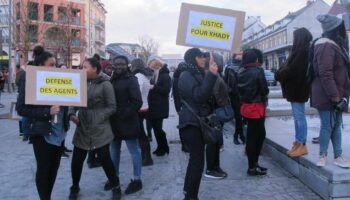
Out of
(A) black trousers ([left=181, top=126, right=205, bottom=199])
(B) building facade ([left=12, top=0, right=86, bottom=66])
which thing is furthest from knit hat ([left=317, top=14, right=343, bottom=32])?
(B) building facade ([left=12, top=0, right=86, bottom=66])

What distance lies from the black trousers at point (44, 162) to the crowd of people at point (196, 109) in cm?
1

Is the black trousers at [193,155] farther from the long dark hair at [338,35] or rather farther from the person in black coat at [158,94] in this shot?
the person in black coat at [158,94]

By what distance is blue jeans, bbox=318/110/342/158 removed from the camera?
5.11m

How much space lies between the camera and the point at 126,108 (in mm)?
5477

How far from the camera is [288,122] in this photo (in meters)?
9.72

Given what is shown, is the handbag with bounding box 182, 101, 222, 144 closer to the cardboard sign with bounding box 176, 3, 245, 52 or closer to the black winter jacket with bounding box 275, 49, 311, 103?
the cardboard sign with bounding box 176, 3, 245, 52

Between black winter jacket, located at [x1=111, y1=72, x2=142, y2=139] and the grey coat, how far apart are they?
21 centimetres

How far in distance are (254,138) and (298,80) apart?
1.09 m

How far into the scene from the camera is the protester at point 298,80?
18.8 ft

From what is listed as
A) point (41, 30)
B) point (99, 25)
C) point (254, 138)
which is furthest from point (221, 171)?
point (99, 25)

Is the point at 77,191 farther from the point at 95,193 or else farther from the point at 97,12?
the point at 97,12

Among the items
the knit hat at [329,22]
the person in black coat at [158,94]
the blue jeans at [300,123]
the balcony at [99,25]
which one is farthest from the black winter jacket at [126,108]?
the balcony at [99,25]

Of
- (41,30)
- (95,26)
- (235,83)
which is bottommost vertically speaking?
(235,83)

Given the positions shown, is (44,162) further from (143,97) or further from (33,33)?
(33,33)
